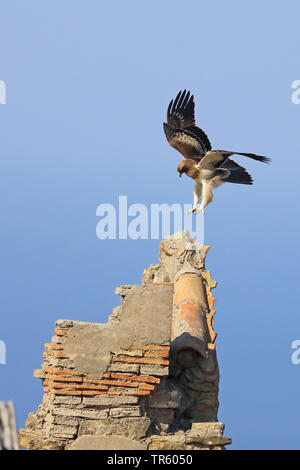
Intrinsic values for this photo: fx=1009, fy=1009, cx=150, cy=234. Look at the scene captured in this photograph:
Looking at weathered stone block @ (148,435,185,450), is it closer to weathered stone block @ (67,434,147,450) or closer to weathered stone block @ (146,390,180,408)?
weathered stone block @ (67,434,147,450)

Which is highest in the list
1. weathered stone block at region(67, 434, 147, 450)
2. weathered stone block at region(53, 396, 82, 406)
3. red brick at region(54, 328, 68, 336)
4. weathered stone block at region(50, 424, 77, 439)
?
red brick at region(54, 328, 68, 336)

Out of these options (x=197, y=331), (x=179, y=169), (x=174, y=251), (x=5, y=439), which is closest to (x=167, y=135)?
(x=179, y=169)

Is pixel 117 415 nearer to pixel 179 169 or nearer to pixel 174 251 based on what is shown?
pixel 174 251

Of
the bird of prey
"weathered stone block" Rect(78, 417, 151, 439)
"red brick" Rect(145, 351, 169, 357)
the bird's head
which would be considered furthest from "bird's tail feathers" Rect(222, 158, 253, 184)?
"weathered stone block" Rect(78, 417, 151, 439)

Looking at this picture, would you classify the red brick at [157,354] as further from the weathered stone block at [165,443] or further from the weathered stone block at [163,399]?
the weathered stone block at [165,443]

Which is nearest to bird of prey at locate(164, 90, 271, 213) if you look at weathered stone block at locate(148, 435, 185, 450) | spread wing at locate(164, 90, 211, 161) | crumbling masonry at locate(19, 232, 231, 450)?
spread wing at locate(164, 90, 211, 161)

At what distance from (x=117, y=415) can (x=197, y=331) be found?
8.32 feet

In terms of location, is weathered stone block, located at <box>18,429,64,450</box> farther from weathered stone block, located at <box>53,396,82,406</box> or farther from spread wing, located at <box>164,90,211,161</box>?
spread wing, located at <box>164,90,211,161</box>

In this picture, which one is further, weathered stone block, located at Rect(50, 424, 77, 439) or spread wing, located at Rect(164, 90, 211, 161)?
spread wing, located at Rect(164, 90, 211, 161)

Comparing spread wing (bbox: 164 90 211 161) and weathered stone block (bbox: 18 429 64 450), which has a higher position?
spread wing (bbox: 164 90 211 161)

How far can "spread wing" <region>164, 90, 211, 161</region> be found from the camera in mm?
18359

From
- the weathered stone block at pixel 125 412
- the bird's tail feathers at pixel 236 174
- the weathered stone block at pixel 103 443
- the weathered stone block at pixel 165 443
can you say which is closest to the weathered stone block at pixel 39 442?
the weathered stone block at pixel 103 443

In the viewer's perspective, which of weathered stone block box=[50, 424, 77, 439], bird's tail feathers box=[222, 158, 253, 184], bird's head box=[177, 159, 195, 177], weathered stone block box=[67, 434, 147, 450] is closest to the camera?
weathered stone block box=[67, 434, 147, 450]

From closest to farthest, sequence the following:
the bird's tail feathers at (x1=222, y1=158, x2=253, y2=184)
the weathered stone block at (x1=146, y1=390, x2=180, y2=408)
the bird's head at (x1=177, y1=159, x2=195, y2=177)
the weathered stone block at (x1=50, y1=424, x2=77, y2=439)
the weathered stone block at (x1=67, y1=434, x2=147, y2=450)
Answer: the weathered stone block at (x1=67, y1=434, x2=147, y2=450) < the weathered stone block at (x1=50, y1=424, x2=77, y2=439) < the weathered stone block at (x1=146, y1=390, x2=180, y2=408) < the bird's head at (x1=177, y1=159, x2=195, y2=177) < the bird's tail feathers at (x1=222, y1=158, x2=253, y2=184)
